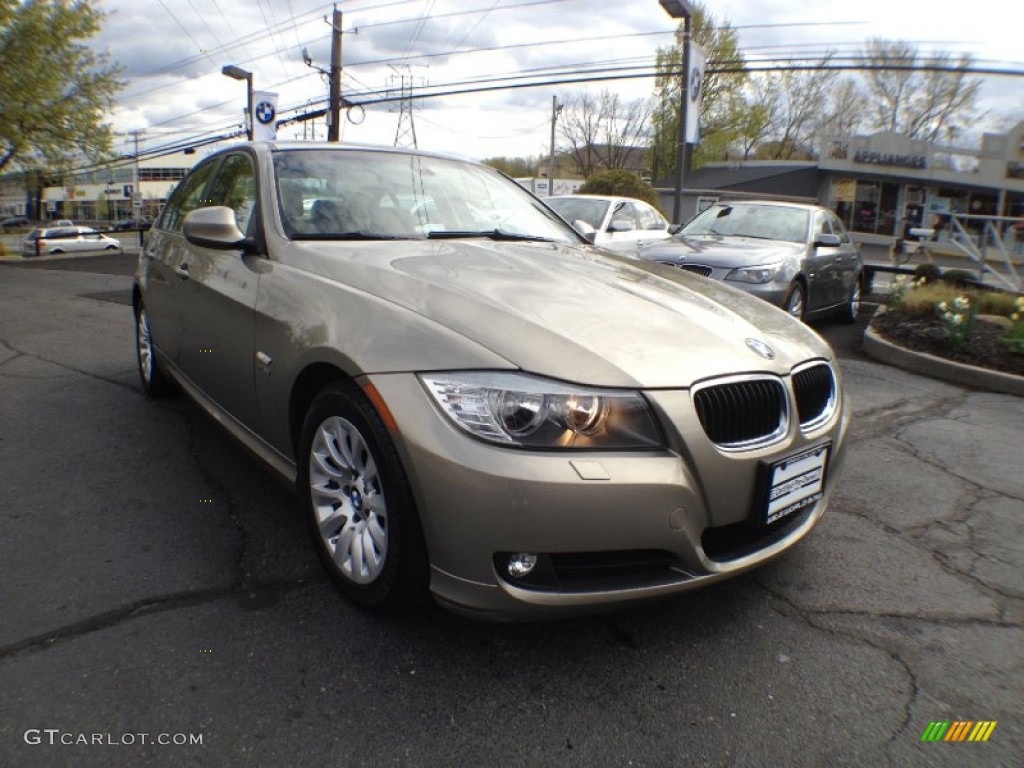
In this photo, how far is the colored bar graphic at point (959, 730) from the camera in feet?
6.69

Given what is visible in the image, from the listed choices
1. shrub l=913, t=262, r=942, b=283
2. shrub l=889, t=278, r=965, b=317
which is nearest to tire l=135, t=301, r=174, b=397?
shrub l=889, t=278, r=965, b=317

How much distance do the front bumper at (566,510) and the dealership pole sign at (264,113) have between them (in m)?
17.8

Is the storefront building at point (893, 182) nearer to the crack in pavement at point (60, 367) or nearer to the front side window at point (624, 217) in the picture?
the front side window at point (624, 217)

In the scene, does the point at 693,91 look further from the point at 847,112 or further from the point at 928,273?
the point at 847,112

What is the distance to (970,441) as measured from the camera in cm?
483

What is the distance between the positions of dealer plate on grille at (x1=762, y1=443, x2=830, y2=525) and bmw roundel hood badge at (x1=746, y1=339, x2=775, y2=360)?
0.34 metres

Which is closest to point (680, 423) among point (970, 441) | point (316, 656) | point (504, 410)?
point (504, 410)

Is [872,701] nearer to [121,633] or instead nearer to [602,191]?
[121,633]

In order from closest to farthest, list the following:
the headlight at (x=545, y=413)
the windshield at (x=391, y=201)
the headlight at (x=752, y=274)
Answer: the headlight at (x=545, y=413) < the windshield at (x=391, y=201) < the headlight at (x=752, y=274)

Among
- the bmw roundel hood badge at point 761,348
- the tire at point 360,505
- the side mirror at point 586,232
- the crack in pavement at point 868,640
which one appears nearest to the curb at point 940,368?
the side mirror at point 586,232

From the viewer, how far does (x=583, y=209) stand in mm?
10758

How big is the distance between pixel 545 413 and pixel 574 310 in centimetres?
54

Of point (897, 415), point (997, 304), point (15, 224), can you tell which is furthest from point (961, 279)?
point (15, 224)

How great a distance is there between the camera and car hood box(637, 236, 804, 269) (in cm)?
779
